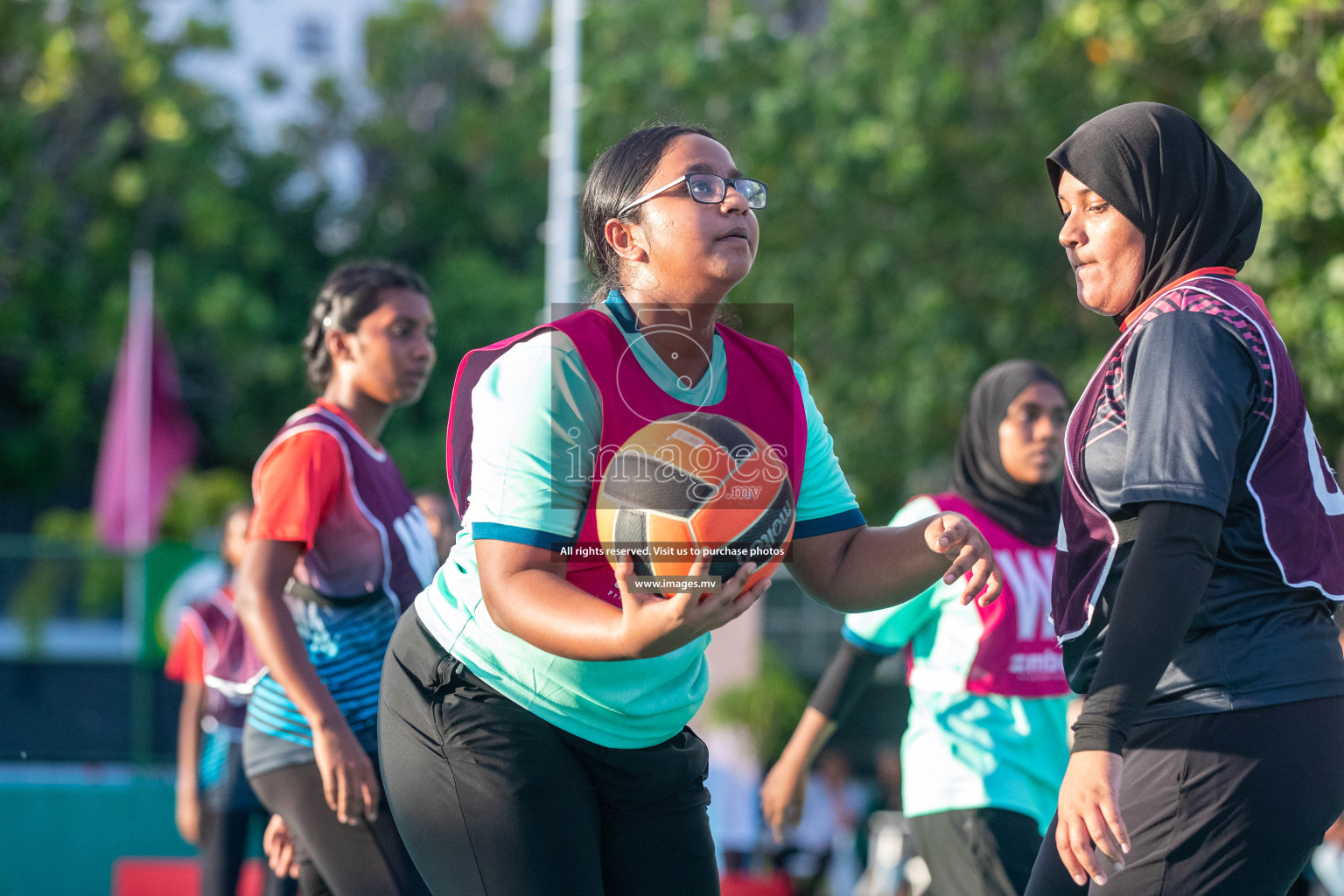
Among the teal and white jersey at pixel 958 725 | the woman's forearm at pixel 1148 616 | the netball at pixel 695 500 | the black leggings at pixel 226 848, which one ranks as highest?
the netball at pixel 695 500

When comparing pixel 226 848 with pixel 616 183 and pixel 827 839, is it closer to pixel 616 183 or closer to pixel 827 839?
pixel 616 183

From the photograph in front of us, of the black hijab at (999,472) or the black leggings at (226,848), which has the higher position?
the black hijab at (999,472)

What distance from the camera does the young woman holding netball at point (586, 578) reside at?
2305mm

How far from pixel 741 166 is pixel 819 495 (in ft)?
17.3

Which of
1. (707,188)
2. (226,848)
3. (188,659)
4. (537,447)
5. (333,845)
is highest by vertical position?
(707,188)

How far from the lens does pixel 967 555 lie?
2.47 m

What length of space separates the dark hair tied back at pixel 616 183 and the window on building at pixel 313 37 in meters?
29.5

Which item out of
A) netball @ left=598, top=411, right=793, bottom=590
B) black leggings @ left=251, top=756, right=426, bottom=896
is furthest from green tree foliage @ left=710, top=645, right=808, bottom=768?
netball @ left=598, top=411, right=793, bottom=590

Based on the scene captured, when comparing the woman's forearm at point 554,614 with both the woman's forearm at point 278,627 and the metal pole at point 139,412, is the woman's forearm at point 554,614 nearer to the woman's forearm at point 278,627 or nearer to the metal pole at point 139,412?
the woman's forearm at point 278,627

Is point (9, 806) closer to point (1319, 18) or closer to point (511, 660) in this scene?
point (511, 660)

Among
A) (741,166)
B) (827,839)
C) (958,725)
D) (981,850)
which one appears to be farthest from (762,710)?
(981,850)

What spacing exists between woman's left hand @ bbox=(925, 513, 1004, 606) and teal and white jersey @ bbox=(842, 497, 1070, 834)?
4.96 feet

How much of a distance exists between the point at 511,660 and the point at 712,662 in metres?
9.72

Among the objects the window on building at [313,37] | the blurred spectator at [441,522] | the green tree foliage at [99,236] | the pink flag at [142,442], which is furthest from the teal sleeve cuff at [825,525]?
the window on building at [313,37]
